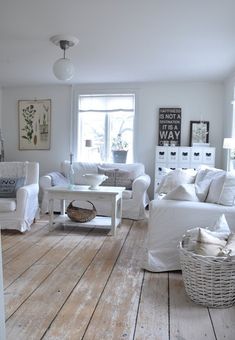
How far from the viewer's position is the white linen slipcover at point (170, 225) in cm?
279

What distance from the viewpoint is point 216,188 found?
2932mm

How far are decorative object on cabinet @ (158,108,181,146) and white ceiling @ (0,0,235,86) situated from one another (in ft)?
2.42

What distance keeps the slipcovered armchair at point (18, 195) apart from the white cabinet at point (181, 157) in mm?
2152

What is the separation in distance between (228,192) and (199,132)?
3.09 m

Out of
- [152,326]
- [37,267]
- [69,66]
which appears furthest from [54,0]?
[152,326]

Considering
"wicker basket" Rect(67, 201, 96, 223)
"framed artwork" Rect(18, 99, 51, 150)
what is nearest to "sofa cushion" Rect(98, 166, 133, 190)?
"wicker basket" Rect(67, 201, 96, 223)

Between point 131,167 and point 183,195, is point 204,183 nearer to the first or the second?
point 183,195

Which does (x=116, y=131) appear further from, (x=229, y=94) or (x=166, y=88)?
(x=229, y=94)

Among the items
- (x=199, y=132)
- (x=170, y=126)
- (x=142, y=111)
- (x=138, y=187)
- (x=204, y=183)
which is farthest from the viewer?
(x=142, y=111)

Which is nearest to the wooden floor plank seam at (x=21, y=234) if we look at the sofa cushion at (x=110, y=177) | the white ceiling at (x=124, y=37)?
the sofa cushion at (x=110, y=177)

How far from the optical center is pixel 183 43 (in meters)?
3.59

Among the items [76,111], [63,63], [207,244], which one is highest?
[63,63]

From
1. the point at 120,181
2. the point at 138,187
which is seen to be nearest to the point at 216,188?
the point at 138,187

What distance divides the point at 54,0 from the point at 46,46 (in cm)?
123
